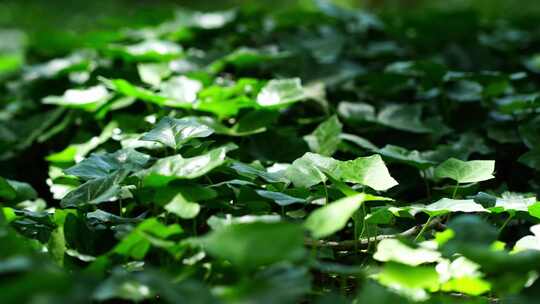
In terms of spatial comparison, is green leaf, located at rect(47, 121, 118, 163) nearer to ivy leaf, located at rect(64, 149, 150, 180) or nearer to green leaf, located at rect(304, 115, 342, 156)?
ivy leaf, located at rect(64, 149, 150, 180)

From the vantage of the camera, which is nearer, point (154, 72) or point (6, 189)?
point (6, 189)

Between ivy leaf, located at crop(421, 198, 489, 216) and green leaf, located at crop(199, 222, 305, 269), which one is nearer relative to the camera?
green leaf, located at crop(199, 222, 305, 269)

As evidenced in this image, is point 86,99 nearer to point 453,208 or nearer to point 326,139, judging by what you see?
point 326,139

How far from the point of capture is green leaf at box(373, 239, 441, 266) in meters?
0.92

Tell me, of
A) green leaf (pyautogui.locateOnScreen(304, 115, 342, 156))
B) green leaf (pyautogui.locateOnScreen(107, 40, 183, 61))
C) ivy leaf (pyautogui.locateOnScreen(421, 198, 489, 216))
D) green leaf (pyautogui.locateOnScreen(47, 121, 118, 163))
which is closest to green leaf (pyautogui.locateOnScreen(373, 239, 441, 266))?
ivy leaf (pyautogui.locateOnScreen(421, 198, 489, 216))

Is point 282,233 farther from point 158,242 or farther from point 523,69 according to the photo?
point 523,69

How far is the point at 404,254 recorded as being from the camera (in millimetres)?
936

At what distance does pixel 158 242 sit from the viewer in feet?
2.99

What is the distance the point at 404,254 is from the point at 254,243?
280mm

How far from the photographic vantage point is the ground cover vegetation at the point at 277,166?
83cm

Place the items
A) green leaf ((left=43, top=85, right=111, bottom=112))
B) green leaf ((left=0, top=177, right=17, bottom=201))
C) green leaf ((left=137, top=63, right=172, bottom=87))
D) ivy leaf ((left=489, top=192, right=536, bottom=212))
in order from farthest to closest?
green leaf ((left=137, top=63, right=172, bottom=87)) → green leaf ((left=43, top=85, right=111, bottom=112)) → green leaf ((left=0, top=177, right=17, bottom=201)) → ivy leaf ((left=489, top=192, right=536, bottom=212))

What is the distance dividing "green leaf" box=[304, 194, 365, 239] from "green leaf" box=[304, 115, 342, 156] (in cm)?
56

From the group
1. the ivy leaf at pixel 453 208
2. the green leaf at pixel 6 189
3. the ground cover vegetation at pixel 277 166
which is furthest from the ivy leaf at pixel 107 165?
the ivy leaf at pixel 453 208

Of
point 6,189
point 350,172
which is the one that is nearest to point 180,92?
point 6,189
